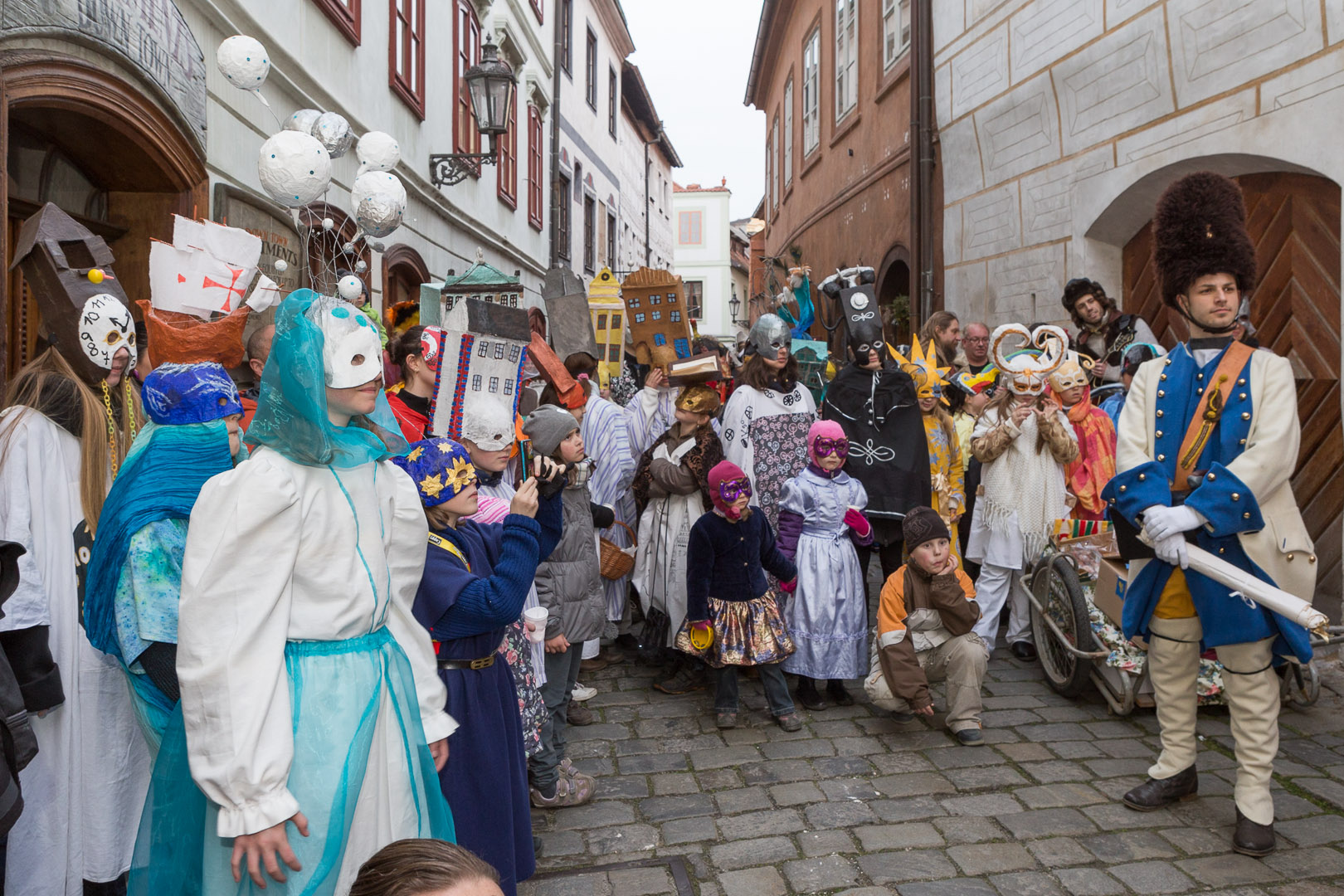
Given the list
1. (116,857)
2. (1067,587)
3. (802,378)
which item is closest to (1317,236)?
(1067,587)

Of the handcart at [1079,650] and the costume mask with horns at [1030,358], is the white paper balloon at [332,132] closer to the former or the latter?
the costume mask with horns at [1030,358]

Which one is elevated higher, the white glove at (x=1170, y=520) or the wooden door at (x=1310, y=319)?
the wooden door at (x=1310, y=319)

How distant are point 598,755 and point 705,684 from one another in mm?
1206

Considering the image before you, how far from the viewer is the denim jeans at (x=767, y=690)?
478cm

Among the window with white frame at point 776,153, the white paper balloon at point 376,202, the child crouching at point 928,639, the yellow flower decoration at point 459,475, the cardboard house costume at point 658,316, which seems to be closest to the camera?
the yellow flower decoration at point 459,475

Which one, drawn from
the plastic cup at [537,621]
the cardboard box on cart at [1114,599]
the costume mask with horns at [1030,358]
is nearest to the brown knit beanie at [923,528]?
the cardboard box on cart at [1114,599]

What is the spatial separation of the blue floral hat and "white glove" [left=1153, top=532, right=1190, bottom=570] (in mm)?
2518

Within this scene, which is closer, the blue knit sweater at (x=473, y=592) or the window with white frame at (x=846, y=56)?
the blue knit sweater at (x=473, y=592)

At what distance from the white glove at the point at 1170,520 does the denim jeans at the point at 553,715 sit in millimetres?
2315

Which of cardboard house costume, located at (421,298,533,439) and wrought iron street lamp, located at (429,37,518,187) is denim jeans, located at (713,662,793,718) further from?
wrought iron street lamp, located at (429,37,518,187)

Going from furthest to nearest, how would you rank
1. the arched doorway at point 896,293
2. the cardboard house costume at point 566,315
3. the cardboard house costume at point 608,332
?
the arched doorway at point 896,293
the cardboard house costume at point 608,332
the cardboard house costume at point 566,315

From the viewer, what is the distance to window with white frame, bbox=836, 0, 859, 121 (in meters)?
14.0

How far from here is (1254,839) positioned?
11.0 ft

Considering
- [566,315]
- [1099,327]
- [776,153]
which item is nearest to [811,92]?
[776,153]
